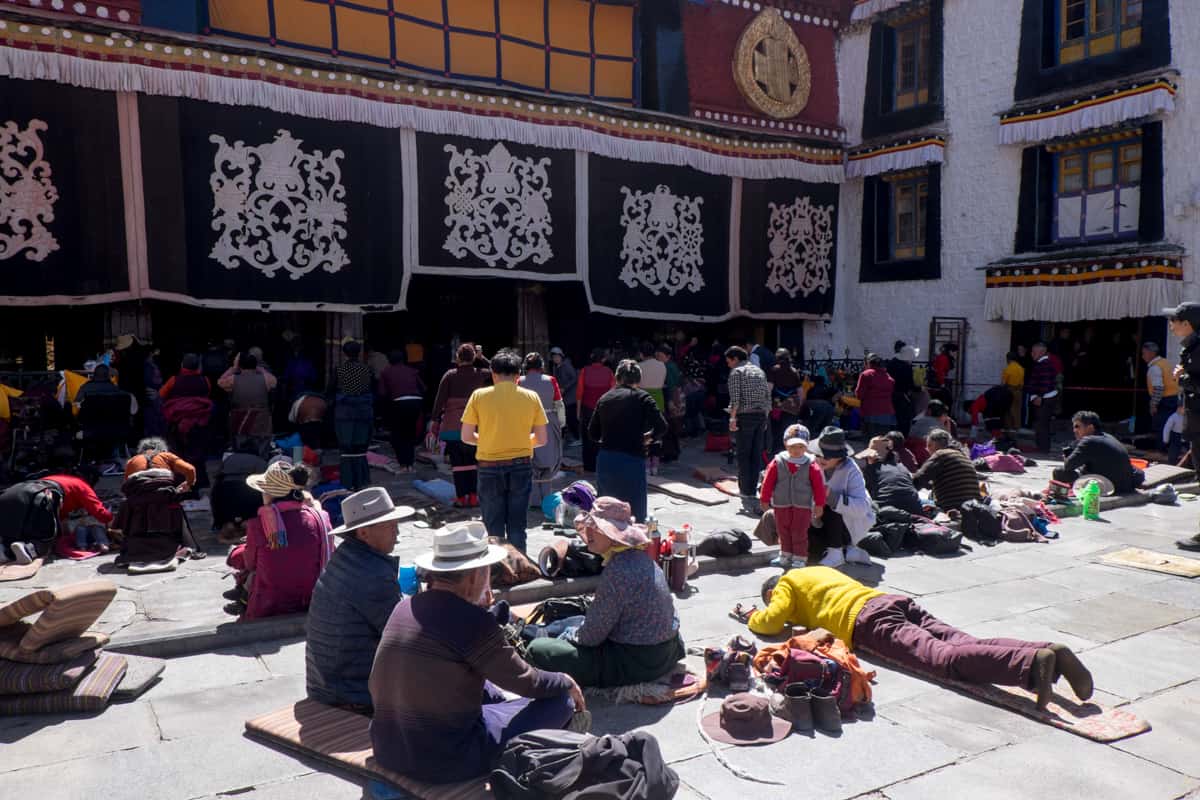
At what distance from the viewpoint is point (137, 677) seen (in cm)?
476

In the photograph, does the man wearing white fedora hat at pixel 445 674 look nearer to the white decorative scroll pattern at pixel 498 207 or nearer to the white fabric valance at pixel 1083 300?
the white decorative scroll pattern at pixel 498 207

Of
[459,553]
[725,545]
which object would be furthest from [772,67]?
[459,553]

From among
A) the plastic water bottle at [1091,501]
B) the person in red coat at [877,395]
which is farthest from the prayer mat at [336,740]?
the person in red coat at [877,395]

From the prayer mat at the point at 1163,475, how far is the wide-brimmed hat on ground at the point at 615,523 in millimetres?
8420

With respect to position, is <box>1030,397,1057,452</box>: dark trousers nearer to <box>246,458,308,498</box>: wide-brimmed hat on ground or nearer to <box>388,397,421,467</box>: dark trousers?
<box>388,397,421,467</box>: dark trousers

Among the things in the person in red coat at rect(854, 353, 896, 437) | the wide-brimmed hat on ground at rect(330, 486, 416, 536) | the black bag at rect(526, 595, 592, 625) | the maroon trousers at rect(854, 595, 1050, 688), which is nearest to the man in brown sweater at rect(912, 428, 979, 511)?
the person in red coat at rect(854, 353, 896, 437)

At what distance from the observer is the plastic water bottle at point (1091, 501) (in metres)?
9.29

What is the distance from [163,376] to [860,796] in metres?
11.3

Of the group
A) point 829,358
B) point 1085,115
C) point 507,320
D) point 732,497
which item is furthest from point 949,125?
point 732,497

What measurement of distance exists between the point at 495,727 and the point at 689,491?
6703mm

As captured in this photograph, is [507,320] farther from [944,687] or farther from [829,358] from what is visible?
[944,687]

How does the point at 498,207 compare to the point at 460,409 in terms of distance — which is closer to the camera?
the point at 460,409

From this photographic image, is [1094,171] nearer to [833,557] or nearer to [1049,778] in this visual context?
[833,557]

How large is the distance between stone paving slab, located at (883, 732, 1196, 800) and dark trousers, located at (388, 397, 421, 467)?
25.4 feet
